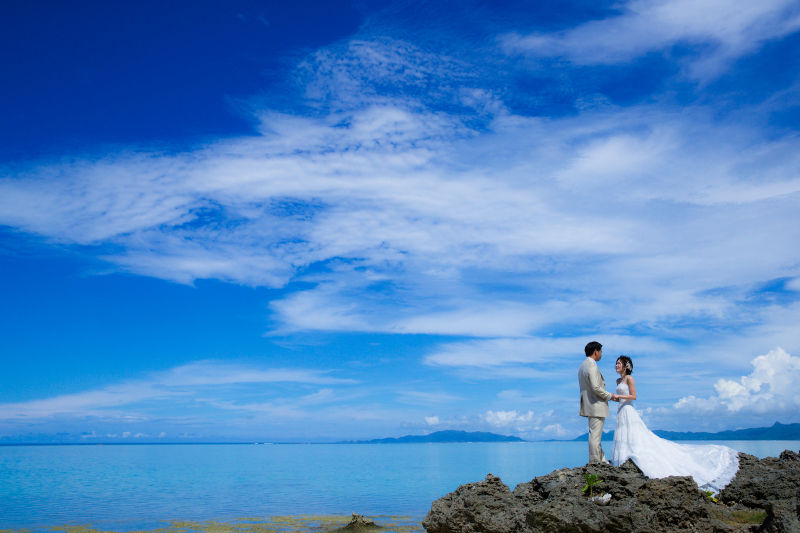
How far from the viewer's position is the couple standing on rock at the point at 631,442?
1113 cm

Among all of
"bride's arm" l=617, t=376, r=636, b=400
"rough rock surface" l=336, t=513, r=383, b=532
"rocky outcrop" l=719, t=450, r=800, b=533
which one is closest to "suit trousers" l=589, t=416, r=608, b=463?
"bride's arm" l=617, t=376, r=636, b=400

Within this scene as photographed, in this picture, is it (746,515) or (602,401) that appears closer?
(746,515)

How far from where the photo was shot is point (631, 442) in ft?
37.2

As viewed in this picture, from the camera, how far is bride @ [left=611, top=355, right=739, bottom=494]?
1092cm

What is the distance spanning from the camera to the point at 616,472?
10242mm

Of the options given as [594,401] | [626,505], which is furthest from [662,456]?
[626,505]

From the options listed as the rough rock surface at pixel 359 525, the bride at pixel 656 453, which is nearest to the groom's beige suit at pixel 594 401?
the bride at pixel 656 453

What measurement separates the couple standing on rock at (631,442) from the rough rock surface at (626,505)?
1.03ft

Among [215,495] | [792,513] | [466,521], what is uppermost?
[792,513]

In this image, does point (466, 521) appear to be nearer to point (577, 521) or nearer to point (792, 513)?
point (577, 521)

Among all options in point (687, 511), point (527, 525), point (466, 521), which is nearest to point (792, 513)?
point (687, 511)

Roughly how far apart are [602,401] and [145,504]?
77.0 feet

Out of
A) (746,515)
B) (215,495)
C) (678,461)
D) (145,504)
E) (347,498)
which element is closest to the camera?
(746,515)

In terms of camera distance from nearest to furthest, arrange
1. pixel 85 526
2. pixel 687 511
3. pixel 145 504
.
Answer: pixel 687 511
pixel 85 526
pixel 145 504
